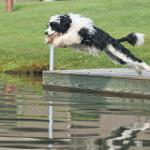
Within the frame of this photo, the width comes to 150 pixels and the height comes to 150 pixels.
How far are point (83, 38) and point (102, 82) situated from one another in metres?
2.03

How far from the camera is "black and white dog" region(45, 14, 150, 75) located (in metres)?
13.9

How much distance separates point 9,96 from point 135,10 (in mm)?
23051

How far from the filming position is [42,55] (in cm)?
2478

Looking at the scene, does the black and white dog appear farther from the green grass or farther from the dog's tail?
the green grass

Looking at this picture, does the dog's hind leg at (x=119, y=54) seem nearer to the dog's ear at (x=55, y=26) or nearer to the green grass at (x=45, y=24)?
the dog's ear at (x=55, y=26)

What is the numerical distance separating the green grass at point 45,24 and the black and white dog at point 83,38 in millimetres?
7728

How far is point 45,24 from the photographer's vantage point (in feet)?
113

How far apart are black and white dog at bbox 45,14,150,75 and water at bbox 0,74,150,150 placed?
2.98 feet

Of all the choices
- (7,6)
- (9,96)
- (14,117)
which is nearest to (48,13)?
(7,6)

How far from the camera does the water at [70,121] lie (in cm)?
902

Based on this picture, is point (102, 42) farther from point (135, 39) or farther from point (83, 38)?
point (135, 39)

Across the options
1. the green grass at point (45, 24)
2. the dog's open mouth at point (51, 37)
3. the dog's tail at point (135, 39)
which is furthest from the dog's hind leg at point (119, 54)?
the green grass at point (45, 24)

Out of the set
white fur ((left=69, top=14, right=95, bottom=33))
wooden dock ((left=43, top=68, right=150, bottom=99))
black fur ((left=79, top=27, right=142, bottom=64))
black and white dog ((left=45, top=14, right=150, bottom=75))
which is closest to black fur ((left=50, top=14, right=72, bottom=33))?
Answer: black and white dog ((left=45, top=14, right=150, bottom=75))

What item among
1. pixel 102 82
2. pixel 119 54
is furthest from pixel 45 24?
pixel 119 54
